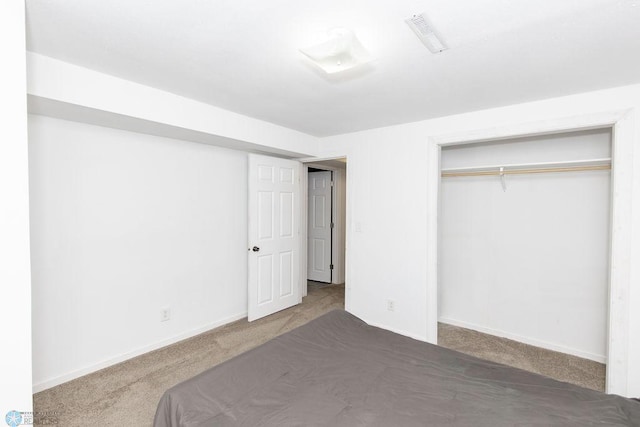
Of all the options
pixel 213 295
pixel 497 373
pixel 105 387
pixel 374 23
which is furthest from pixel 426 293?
pixel 105 387

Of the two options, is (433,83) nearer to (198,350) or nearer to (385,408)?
(385,408)

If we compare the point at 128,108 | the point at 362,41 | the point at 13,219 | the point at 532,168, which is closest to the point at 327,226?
the point at 532,168

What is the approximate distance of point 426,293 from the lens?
3.23m

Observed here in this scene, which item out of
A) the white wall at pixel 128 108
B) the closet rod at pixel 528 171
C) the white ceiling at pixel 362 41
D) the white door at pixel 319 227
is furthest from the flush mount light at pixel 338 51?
the white door at pixel 319 227

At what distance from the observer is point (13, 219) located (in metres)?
1.34

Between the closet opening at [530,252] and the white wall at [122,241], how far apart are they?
8.54 feet

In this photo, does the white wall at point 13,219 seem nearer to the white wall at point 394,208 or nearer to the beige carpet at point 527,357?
the white wall at point 394,208

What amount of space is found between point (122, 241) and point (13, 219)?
1530 mm

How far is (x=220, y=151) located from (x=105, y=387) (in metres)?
2.39

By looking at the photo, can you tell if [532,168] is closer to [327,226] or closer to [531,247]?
[531,247]

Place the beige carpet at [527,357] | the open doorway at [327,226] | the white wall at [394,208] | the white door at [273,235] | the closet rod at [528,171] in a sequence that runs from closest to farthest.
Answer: the beige carpet at [527,357] → the closet rod at [528,171] → the white wall at [394,208] → the white door at [273,235] → the open doorway at [327,226]

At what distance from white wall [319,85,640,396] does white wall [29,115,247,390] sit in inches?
55.6

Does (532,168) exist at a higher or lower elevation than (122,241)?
higher

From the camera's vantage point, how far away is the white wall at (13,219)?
1313 millimetres
